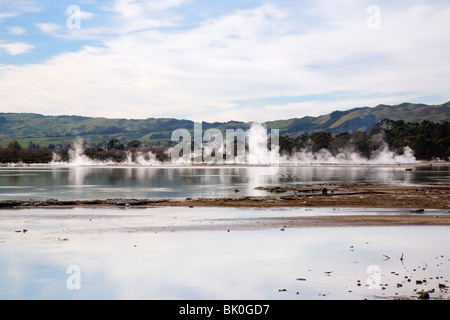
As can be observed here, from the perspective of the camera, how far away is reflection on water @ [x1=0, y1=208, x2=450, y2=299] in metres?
21.1

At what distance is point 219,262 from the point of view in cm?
2641

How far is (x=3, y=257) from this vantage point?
27938 mm

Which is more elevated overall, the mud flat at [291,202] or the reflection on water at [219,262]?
the mud flat at [291,202]

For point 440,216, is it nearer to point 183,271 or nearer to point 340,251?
point 340,251

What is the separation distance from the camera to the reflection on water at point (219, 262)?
69.1 feet

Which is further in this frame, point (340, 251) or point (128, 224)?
point (128, 224)

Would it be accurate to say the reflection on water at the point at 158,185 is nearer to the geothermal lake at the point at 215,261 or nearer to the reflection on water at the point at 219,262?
the geothermal lake at the point at 215,261

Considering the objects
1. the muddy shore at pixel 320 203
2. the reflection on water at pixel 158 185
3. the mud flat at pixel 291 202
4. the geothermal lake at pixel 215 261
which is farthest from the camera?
the reflection on water at pixel 158 185

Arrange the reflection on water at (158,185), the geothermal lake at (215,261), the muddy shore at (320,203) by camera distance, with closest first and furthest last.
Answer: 1. the geothermal lake at (215,261)
2. the muddy shore at (320,203)
3. the reflection on water at (158,185)

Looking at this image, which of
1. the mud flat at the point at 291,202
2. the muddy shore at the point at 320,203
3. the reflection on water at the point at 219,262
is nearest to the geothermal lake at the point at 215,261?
the reflection on water at the point at 219,262

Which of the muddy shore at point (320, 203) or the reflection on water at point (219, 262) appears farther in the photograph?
the muddy shore at point (320, 203)

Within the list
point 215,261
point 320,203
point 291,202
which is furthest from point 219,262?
point 291,202
